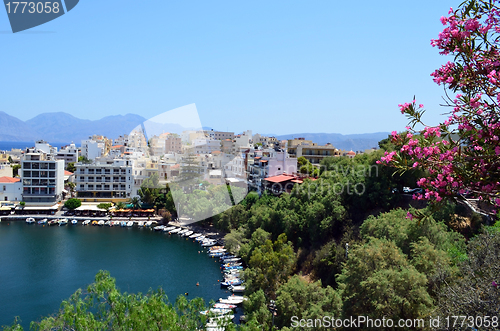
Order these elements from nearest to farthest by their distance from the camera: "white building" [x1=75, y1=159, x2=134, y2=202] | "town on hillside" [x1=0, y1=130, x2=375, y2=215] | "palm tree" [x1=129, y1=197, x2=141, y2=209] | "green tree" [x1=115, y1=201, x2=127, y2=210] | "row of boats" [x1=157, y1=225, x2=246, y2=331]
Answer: "row of boats" [x1=157, y1=225, x2=246, y2=331] → "town on hillside" [x1=0, y1=130, x2=375, y2=215] → "green tree" [x1=115, y1=201, x2=127, y2=210] → "palm tree" [x1=129, y1=197, x2=141, y2=209] → "white building" [x1=75, y1=159, x2=134, y2=202]

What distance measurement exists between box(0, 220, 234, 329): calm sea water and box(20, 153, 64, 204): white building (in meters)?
3.46

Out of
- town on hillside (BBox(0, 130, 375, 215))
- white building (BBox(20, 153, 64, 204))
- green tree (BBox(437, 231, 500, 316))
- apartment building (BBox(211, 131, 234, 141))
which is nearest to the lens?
green tree (BBox(437, 231, 500, 316))

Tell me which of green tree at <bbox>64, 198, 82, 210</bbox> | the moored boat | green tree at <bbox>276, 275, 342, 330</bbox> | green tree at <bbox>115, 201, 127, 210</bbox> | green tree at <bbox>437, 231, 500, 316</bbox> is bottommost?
the moored boat

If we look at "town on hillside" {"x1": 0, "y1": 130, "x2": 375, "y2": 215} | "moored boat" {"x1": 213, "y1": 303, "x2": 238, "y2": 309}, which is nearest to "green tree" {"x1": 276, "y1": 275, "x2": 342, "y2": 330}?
"moored boat" {"x1": 213, "y1": 303, "x2": 238, "y2": 309}

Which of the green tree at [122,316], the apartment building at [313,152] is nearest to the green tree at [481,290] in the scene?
the green tree at [122,316]

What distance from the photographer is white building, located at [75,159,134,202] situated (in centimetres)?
2717

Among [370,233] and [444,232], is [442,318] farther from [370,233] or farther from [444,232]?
[370,233]

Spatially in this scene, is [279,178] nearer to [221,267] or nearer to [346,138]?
[221,267]

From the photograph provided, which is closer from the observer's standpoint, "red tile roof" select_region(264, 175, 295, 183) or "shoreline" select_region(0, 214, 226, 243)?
"red tile roof" select_region(264, 175, 295, 183)

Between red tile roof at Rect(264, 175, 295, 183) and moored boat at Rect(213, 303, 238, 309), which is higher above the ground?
red tile roof at Rect(264, 175, 295, 183)

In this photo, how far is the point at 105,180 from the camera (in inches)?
1081

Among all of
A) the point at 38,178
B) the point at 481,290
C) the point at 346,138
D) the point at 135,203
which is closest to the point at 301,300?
the point at 481,290

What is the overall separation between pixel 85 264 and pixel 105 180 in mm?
12751

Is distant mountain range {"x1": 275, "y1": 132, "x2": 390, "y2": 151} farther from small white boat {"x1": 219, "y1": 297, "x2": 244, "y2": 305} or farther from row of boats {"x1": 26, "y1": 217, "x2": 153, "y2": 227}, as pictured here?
small white boat {"x1": 219, "y1": 297, "x2": 244, "y2": 305}
